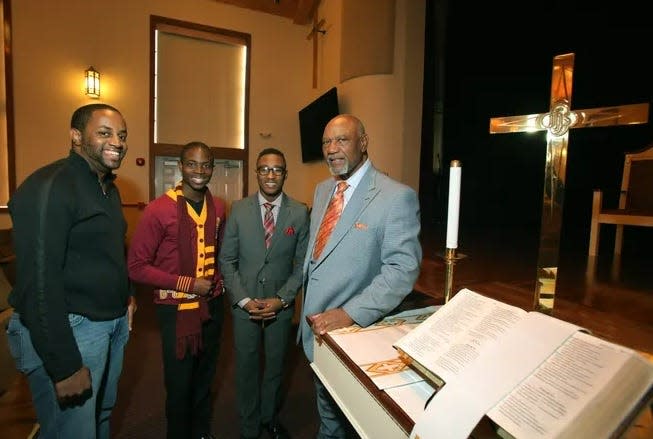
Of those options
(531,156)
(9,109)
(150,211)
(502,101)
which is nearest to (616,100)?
(502,101)

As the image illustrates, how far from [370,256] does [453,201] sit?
0.42 m

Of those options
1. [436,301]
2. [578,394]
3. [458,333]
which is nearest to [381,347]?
[458,333]

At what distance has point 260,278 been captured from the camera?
1.97 metres

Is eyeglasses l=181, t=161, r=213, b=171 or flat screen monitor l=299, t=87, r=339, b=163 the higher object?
flat screen monitor l=299, t=87, r=339, b=163

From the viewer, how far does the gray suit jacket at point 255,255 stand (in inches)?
77.6

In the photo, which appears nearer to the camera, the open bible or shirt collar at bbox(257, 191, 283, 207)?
the open bible

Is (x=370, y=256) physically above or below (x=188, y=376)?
above

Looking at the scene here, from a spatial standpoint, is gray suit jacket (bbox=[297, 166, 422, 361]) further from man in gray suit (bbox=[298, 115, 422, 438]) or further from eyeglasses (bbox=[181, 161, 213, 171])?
eyeglasses (bbox=[181, 161, 213, 171])

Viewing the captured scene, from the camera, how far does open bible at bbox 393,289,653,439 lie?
53 centimetres

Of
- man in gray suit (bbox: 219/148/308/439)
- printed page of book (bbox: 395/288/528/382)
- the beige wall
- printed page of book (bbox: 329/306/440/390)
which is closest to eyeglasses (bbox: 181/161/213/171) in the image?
man in gray suit (bbox: 219/148/308/439)

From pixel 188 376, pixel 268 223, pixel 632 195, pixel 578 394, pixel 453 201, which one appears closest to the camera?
pixel 578 394

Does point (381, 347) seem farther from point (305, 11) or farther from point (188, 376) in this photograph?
point (305, 11)

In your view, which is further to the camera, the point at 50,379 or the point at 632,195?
the point at 632,195

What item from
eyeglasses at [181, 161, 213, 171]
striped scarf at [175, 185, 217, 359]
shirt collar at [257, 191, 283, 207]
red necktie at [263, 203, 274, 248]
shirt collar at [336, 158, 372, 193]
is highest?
eyeglasses at [181, 161, 213, 171]
